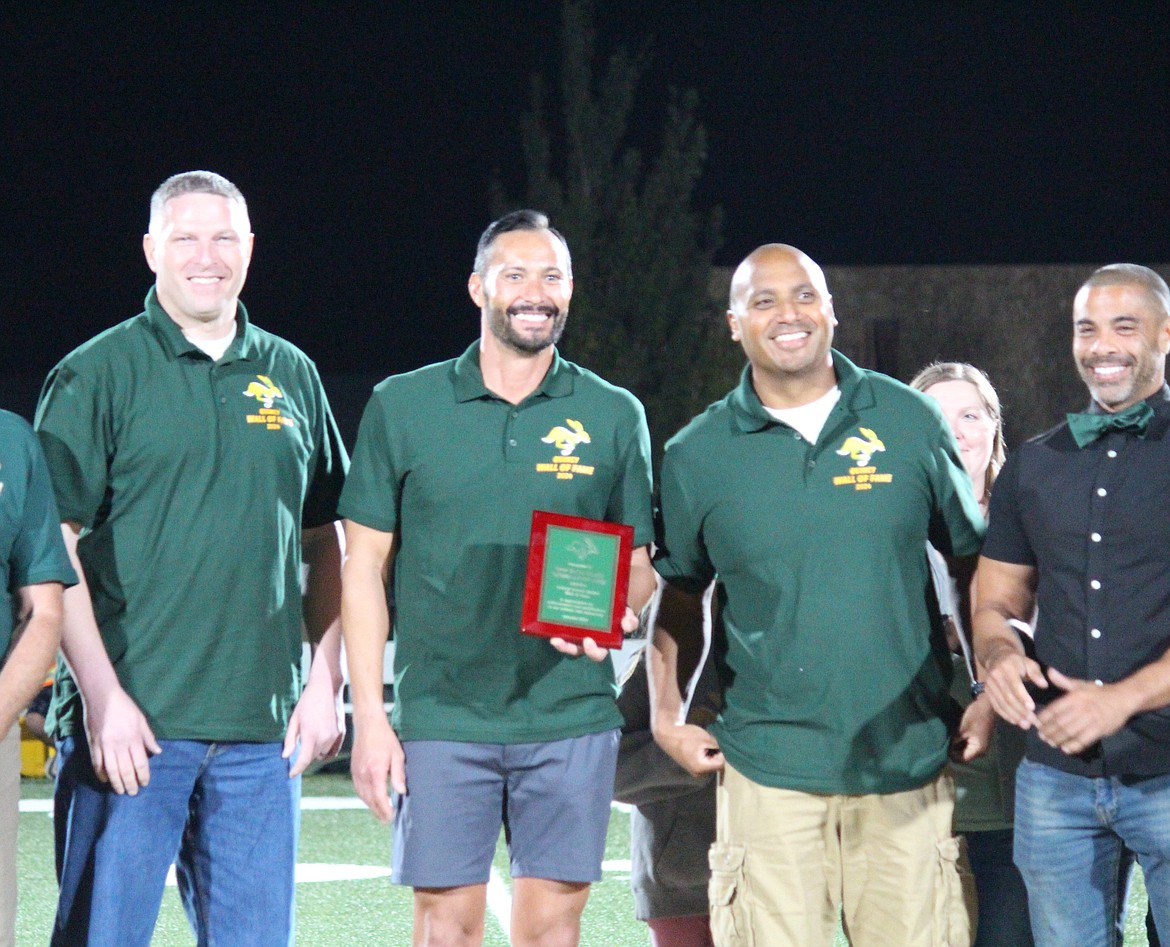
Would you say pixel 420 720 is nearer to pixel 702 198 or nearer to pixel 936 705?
pixel 936 705

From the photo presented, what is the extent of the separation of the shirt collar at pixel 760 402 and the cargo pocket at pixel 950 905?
1003 mm

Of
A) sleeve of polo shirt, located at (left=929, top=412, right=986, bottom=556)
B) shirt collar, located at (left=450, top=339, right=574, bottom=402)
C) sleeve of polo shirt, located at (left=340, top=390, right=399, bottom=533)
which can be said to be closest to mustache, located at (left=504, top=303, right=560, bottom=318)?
shirt collar, located at (left=450, top=339, right=574, bottom=402)

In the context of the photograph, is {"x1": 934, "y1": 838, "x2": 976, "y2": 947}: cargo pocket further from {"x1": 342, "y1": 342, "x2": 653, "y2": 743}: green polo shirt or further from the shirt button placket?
{"x1": 342, "y1": 342, "x2": 653, "y2": 743}: green polo shirt

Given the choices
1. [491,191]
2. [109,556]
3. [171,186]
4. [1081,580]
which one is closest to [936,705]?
[1081,580]

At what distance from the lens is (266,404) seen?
3.95 meters

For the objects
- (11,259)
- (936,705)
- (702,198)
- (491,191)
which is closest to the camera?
(936,705)

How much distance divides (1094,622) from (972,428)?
1129mm

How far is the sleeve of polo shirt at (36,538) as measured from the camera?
3.49 meters

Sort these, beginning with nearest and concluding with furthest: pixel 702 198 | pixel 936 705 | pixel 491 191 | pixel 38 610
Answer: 1. pixel 38 610
2. pixel 936 705
3. pixel 491 191
4. pixel 702 198

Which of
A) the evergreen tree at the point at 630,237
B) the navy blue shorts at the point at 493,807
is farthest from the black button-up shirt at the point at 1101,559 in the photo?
the evergreen tree at the point at 630,237

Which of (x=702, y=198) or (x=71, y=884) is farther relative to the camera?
(x=702, y=198)

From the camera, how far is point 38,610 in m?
3.49

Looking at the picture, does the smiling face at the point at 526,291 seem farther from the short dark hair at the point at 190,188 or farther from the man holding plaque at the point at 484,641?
the short dark hair at the point at 190,188

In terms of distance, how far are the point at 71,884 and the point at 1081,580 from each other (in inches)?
93.7
